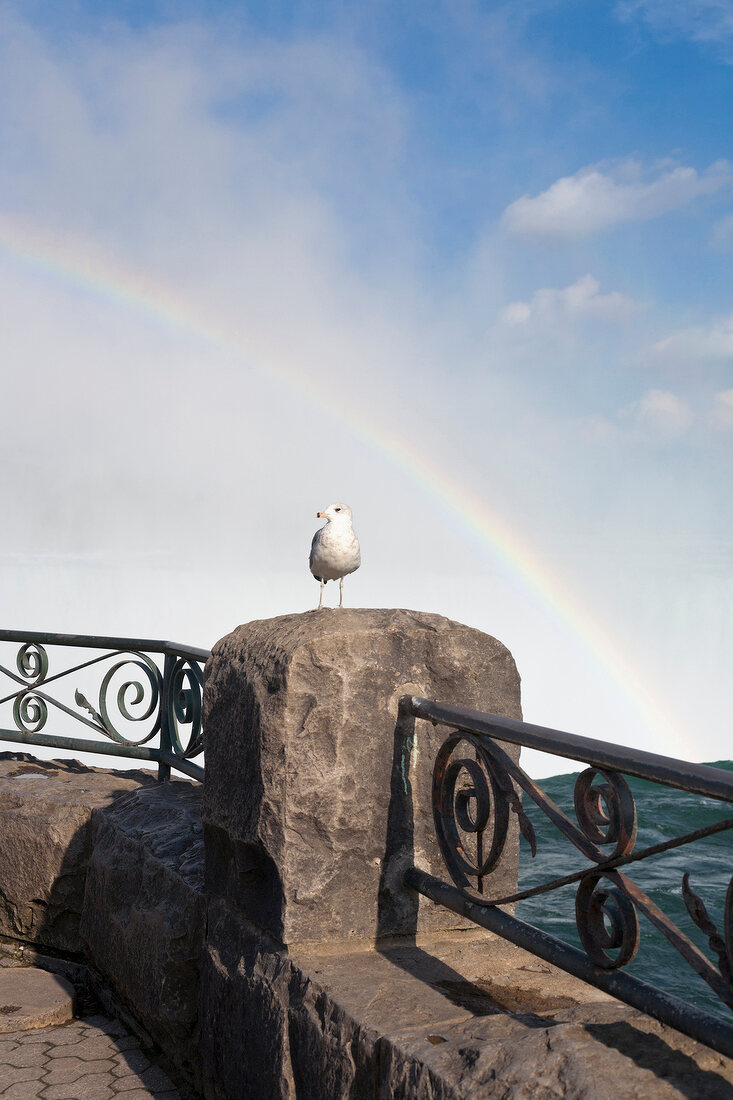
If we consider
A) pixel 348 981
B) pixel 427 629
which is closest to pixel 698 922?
pixel 348 981

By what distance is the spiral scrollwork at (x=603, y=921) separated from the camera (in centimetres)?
205

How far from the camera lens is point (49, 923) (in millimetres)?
4688

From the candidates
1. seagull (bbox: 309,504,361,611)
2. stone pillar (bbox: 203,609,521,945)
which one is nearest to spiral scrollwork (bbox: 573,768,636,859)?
stone pillar (bbox: 203,609,521,945)

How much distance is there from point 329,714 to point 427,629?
1.40ft

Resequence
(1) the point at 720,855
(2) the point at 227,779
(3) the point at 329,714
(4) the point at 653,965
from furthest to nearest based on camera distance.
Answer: (1) the point at 720,855 → (4) the point at 653,965 → (2) the point at 227,779 → (3) the point at 329,714

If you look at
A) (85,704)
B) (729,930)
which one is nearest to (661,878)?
(85,704)

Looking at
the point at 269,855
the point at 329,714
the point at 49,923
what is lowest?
the point at 49,923

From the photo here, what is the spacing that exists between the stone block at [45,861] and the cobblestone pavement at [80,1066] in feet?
2.38

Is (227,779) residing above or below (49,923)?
above

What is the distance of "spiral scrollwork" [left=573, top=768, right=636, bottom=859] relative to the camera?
2.00 meters

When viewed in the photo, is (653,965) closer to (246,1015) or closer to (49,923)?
(49,923)

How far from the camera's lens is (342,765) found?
9.37 feet

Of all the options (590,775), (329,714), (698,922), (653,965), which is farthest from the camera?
(653,965)

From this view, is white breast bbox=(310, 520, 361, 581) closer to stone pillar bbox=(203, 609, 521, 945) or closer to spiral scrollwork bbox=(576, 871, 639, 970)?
stone pillar bbox=(203, 609, 521, 945)
